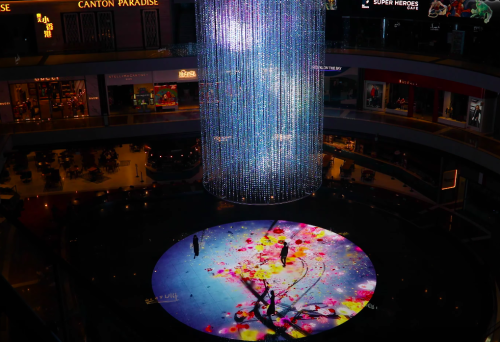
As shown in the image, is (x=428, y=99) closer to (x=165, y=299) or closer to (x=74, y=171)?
(x=165, y=299)

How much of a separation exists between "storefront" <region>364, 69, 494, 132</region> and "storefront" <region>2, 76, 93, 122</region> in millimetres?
11724

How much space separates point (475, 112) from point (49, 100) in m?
16.0

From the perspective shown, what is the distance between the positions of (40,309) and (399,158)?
19945 millimetres

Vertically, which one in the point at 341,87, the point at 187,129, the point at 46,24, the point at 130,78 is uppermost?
the point at 46,24

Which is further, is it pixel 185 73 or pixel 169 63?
pixel 185 73

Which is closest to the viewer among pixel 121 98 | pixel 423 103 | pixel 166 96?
pixel 423 103

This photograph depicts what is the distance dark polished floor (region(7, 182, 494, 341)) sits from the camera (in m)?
12.5

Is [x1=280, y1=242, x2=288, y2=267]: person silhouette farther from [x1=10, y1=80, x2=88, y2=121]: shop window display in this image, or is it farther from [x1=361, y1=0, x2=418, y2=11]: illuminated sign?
[x1=10, y1=80, x2=88, y2=121]: shop window display

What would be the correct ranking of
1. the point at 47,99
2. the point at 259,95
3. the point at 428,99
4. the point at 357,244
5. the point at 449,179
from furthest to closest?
1. the point at 47,99
2. the point at 428,99
3. the point at 449,179
4. the point at 357,244
5. the point at 259,95

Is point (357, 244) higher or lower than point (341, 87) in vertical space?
lower

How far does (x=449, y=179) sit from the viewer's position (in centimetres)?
1956

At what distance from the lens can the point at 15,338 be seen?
2395 millimetres

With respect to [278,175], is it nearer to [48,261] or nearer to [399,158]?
[399,158]

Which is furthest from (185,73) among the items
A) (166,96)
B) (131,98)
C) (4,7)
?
(4,7)
